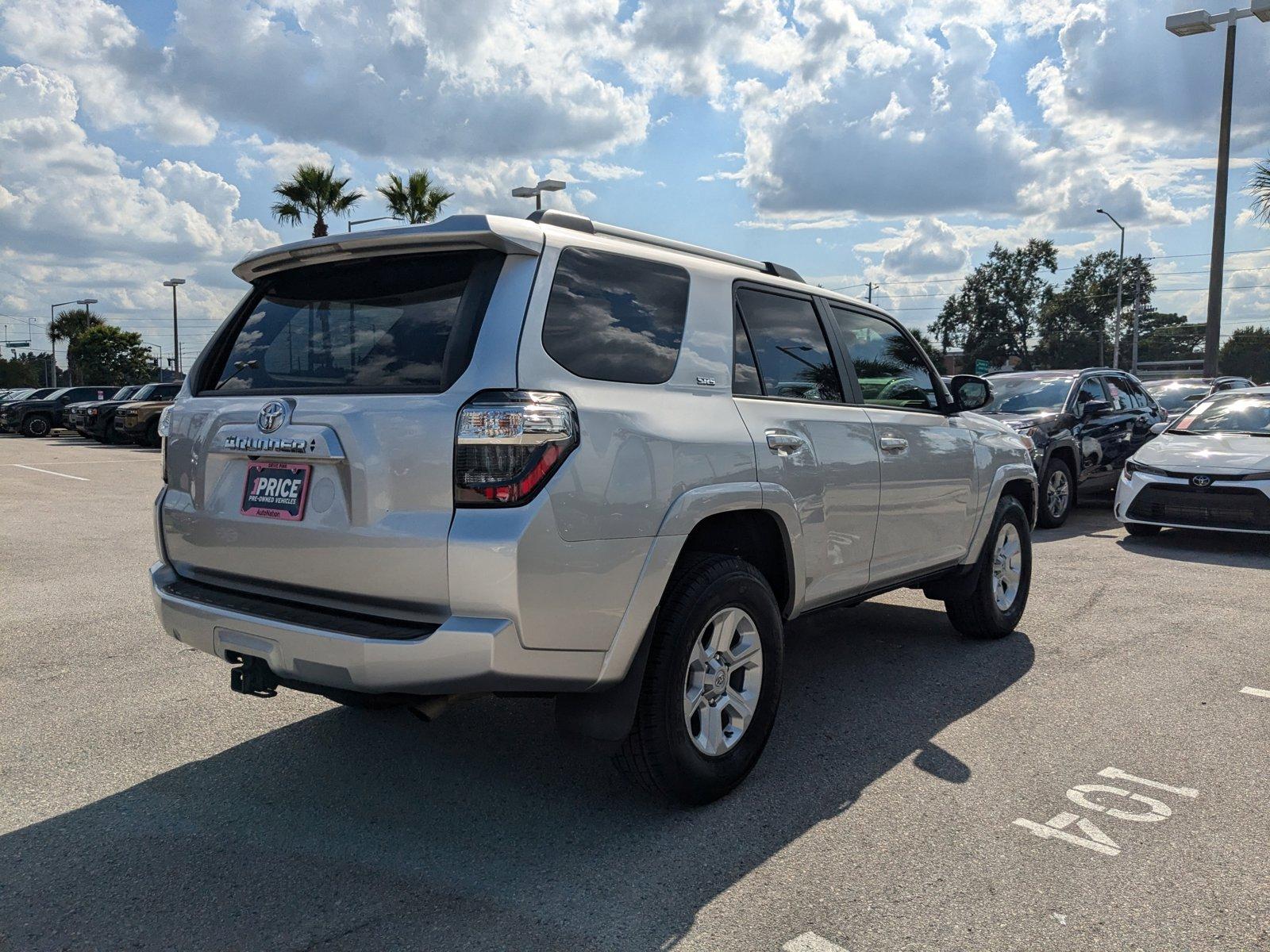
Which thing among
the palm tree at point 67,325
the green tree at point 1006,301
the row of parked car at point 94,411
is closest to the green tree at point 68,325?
the palm tree at point 67,325

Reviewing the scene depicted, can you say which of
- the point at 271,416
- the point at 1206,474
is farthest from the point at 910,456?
the point at 1206,474

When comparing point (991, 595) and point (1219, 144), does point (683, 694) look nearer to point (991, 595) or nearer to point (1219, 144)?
point (991, 595)

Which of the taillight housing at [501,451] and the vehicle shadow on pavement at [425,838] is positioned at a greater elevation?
the taillight housing at [501,451]

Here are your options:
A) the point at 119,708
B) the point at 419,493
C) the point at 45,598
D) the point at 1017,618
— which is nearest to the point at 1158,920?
the point at 419,493

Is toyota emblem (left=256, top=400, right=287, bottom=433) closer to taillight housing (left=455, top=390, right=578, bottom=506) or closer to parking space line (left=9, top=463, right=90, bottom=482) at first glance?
taillight housing (left=455, top=390, right=578, bottom=506)

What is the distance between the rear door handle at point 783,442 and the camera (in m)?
3.73

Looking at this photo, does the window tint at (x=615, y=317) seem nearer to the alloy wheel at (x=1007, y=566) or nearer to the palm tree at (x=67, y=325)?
the alloy wheel at (x=1007, y=566)

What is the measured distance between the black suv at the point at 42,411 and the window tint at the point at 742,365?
32028 mm

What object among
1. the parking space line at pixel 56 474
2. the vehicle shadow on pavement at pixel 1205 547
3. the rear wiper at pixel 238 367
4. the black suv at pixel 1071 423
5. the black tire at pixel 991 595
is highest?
the rear wiper at pixel 238 367

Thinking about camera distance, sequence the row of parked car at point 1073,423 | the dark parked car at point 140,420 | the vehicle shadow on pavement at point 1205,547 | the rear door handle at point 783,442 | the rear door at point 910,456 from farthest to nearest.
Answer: the dark parked car at point 140,420, the row of parked car at point 1073,423, the vehicle shadow on pavement at point 1205,547, the rear door at point 910,456, the rear door handle at point 783,442

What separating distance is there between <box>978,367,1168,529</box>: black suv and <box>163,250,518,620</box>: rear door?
26.7ft

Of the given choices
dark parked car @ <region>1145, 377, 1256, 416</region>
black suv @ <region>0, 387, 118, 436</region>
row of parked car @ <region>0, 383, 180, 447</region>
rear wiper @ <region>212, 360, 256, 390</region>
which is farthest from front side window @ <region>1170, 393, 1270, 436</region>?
black suv @ <region>0, 387, 118, 436</region>

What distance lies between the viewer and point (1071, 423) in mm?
10820

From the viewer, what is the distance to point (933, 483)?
4.90 meters
